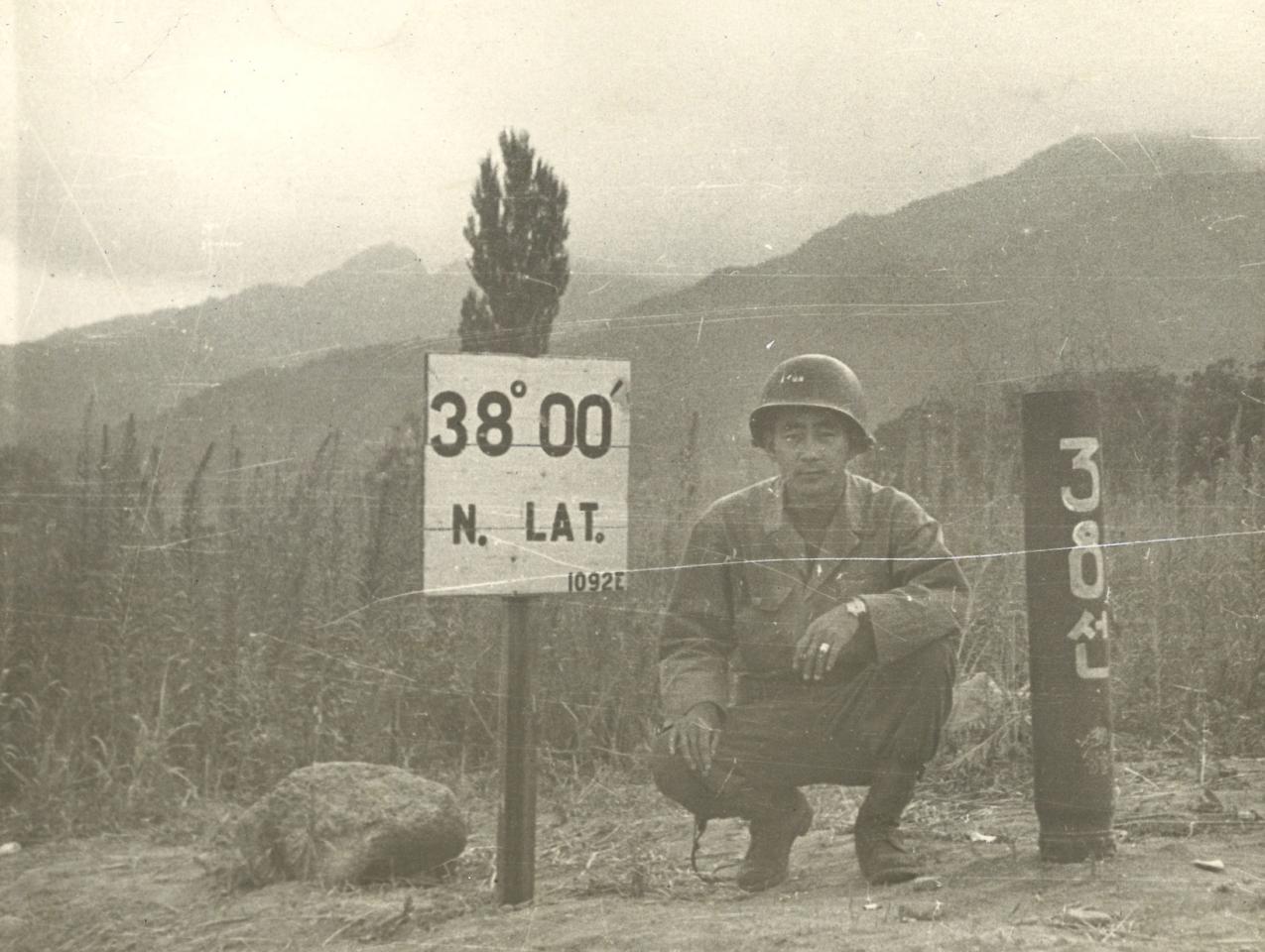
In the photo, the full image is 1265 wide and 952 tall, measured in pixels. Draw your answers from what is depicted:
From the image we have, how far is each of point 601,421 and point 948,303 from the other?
48.6 inches

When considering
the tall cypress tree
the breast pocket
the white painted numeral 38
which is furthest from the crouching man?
the tall cypress tree

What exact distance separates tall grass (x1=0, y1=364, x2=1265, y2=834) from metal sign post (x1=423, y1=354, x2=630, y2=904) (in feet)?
2.03

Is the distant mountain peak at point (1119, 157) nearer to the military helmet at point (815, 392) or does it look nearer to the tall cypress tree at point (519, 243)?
the military helmet at point (815, 392)

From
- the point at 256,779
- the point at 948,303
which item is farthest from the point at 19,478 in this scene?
the point at 948,303

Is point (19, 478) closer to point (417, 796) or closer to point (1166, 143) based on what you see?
point (417, 796)

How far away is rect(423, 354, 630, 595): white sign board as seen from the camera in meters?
3.07

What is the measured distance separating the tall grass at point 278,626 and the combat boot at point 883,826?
0.75m

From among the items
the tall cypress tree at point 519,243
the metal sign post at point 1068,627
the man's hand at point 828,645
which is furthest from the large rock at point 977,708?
the tall cypress tree at point 519,243

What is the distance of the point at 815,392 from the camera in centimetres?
343

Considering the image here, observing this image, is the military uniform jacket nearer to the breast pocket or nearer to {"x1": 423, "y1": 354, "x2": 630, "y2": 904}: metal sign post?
Result: the breast pocket

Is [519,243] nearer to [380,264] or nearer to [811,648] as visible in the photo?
[380,264]

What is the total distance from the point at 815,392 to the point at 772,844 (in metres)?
1.31

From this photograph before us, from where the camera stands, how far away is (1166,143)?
12.4 ft

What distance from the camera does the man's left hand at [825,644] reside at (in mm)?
3307
